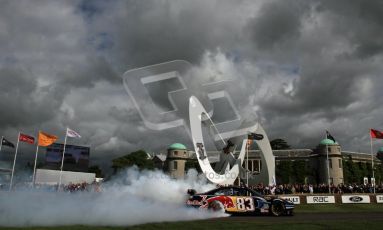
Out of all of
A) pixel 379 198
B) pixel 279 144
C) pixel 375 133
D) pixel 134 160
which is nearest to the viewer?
pixel 379 198

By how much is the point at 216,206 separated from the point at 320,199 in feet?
61.1

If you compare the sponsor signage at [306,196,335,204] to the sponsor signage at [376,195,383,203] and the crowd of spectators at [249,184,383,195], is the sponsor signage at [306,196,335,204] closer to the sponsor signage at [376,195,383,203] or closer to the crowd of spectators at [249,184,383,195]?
the sponsor signage at [376,195,383,203]

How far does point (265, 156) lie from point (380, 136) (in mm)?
15914

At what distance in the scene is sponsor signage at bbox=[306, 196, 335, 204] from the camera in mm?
33469

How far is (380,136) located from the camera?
47375 millimetres

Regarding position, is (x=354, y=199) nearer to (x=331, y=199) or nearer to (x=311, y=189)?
(x=331, y=199)

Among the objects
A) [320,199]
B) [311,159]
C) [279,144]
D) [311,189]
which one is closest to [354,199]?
[320,199]

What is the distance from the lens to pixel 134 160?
134375mm

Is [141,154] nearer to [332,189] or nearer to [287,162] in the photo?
[287,162]

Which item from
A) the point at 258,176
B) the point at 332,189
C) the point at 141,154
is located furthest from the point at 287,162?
the point at 332,189

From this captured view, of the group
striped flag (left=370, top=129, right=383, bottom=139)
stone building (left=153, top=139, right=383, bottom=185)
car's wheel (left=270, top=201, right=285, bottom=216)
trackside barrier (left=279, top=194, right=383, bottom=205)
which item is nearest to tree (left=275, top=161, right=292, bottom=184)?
stone building (left=153, top=139, right=383, bottom=185)

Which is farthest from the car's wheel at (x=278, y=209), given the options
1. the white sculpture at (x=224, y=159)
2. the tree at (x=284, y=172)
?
the tree at (x=284, y=172)

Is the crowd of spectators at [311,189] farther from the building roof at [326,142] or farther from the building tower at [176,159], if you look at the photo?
the building tower at [176,159]

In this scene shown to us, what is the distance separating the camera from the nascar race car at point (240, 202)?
61.6 ft
